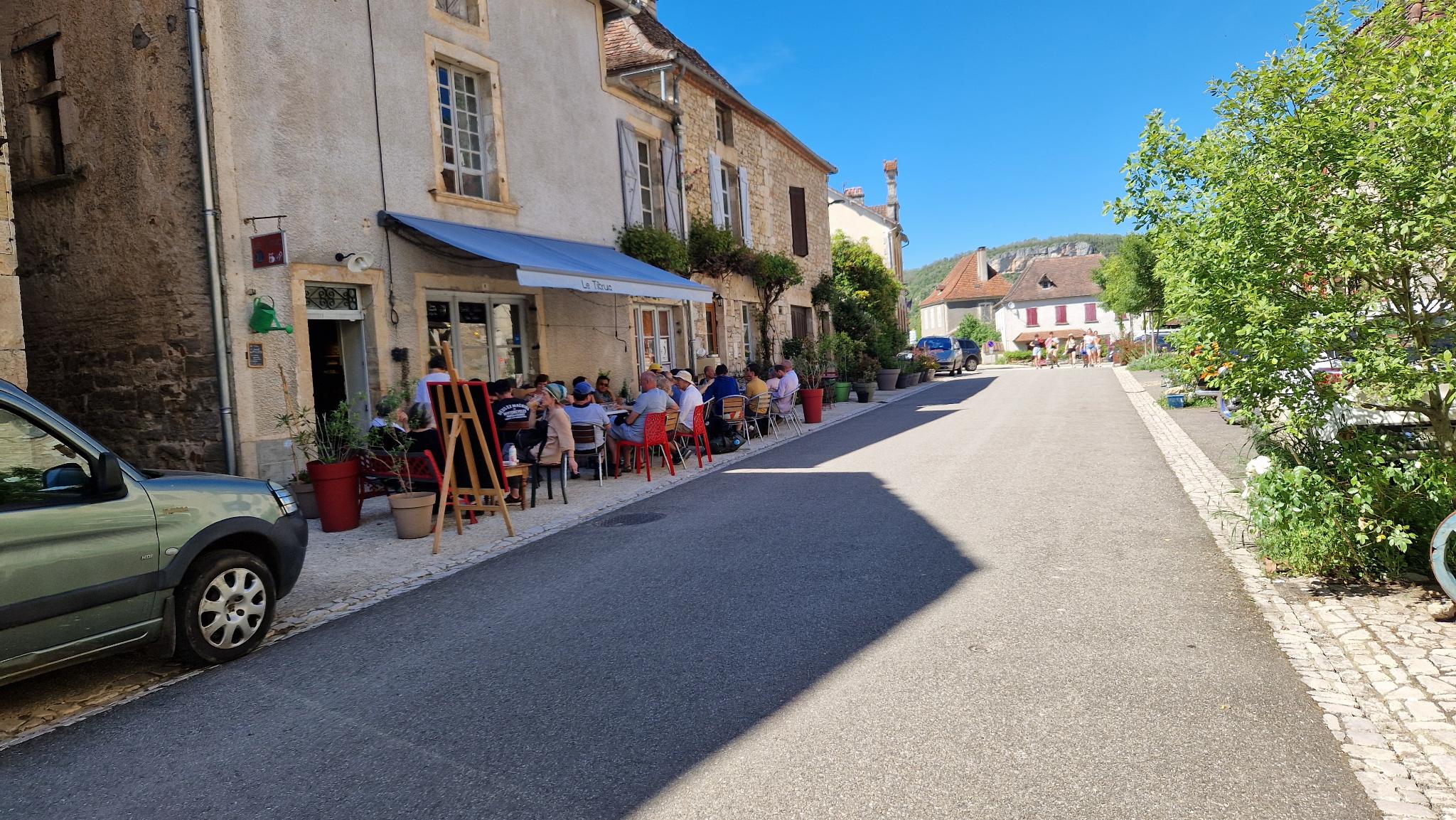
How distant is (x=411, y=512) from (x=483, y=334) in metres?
4.82

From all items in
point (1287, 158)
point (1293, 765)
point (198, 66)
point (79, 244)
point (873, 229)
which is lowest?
point (1293, 765)

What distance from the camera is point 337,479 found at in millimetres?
7277

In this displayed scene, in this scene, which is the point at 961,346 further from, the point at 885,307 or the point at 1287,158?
the point at 1287,158

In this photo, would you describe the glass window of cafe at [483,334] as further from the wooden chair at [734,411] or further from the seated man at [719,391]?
the wooden chair at [734,411]

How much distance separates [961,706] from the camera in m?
3.27

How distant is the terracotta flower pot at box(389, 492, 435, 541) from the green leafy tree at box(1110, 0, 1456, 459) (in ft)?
17.8

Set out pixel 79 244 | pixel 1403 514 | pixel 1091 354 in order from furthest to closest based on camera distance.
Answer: pixel 1091 354 < pixel 79 244 < pixel 1403 514

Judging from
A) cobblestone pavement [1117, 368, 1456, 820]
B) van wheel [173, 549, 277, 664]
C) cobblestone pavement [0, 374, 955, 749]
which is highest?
van wheel [173, 549, 277, 664]

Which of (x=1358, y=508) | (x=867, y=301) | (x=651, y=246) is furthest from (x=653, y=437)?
(x=867, y=301)

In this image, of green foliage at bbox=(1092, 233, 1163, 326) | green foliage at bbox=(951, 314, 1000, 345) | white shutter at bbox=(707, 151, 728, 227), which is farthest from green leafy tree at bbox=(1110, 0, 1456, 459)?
green foliage at bbox=(951, 314, 1000, 345)

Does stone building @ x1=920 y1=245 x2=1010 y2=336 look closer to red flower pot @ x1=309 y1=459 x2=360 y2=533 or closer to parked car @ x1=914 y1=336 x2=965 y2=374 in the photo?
parked car @ x1=914 y1=336 x2=965 y2=374

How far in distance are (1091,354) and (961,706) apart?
3558cm

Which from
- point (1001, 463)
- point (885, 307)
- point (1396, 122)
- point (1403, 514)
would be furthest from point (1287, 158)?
point (885, 307)

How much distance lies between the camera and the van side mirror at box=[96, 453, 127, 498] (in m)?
3.66
